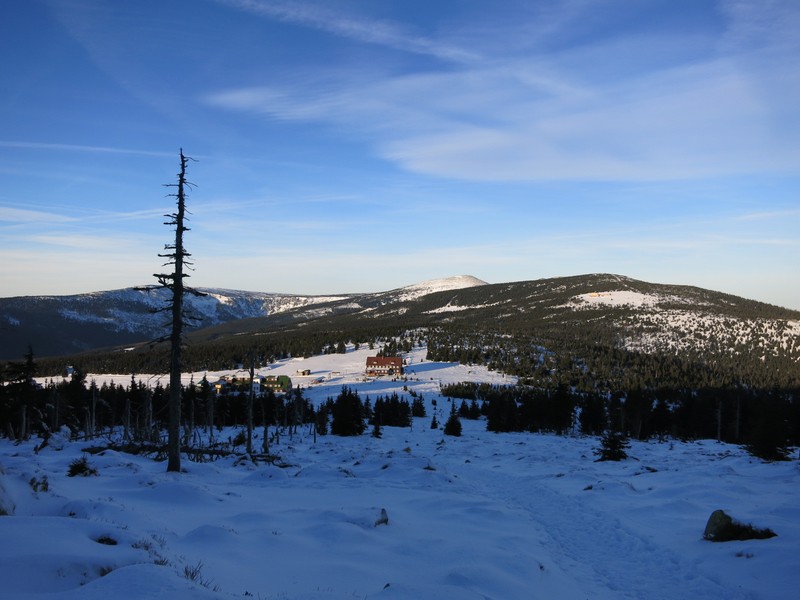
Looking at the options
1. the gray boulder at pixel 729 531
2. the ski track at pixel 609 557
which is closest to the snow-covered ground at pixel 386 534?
the ski track at pixel 609 557

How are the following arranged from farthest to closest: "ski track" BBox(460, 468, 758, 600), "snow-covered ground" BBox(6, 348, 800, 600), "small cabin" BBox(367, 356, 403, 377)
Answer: "small cabin" BBox(367, 356, 403, 377) → "ski track" BBox(460, 468, 758, 600) → "snow-covered ground" BBox(6, 348, 800, 600)

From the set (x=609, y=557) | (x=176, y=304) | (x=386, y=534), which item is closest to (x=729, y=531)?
(x=609, y=557)

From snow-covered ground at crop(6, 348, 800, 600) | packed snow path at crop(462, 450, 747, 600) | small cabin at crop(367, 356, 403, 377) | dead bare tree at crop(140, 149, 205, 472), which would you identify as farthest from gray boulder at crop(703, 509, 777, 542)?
small cabin at crop(367, 356, 403, 377)

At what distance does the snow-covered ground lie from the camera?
7.27 m

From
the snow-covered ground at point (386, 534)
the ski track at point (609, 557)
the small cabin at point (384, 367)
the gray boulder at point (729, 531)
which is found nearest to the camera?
the snow-covered ground at point (386, 534)

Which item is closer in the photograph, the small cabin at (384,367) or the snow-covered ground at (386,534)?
the snow-covered ground at (386,534)

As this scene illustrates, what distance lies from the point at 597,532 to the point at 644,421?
64.7m

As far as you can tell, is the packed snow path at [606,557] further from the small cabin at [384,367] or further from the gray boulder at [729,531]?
the small cabin at [384,367]

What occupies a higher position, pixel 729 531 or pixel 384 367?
pixel 729 531

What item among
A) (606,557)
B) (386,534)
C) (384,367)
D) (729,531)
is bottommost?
(384,367)

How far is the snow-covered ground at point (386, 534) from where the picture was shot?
7273 millimetres

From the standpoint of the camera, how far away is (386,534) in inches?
498

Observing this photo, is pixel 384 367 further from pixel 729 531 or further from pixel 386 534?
pixel 729 531

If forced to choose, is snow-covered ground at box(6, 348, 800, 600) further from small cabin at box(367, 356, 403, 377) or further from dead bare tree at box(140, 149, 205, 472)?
small cabin at box(367, 356, 403, 377)
